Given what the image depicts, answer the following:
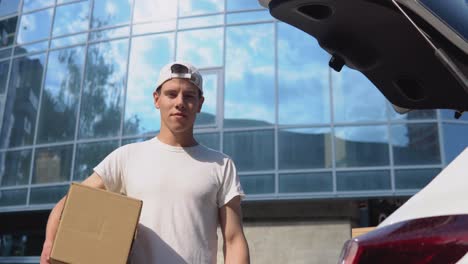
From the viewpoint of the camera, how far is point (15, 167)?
14211 mm

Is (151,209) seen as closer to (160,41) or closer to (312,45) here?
(312,45)

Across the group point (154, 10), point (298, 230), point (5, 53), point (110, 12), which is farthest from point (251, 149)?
point (5, 53)

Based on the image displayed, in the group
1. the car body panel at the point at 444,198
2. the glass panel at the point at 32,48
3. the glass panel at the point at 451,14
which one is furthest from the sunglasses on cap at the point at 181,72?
the glass panel at the point at 32,48

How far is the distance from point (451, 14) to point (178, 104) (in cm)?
121

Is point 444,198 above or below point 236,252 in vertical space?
above

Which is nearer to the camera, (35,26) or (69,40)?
(69,40)

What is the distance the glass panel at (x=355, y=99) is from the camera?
38.3 feet

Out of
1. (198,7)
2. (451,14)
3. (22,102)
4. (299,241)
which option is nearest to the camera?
(451,14)

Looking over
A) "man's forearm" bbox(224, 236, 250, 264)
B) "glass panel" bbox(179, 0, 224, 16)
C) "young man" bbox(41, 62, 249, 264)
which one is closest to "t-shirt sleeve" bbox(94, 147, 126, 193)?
"young man" bbox(41, 62, 249, 264)

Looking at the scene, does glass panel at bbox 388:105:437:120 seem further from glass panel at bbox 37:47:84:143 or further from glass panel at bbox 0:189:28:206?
glass panel at bbox 0:189:28:206

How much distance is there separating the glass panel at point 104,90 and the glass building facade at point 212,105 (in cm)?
3

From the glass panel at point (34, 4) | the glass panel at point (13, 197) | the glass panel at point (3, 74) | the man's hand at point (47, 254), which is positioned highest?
the glass panel at point (34, 4)

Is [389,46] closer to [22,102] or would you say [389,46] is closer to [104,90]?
[104,90]

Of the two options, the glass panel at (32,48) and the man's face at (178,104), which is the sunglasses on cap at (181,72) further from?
the glass panel at (32,48)
